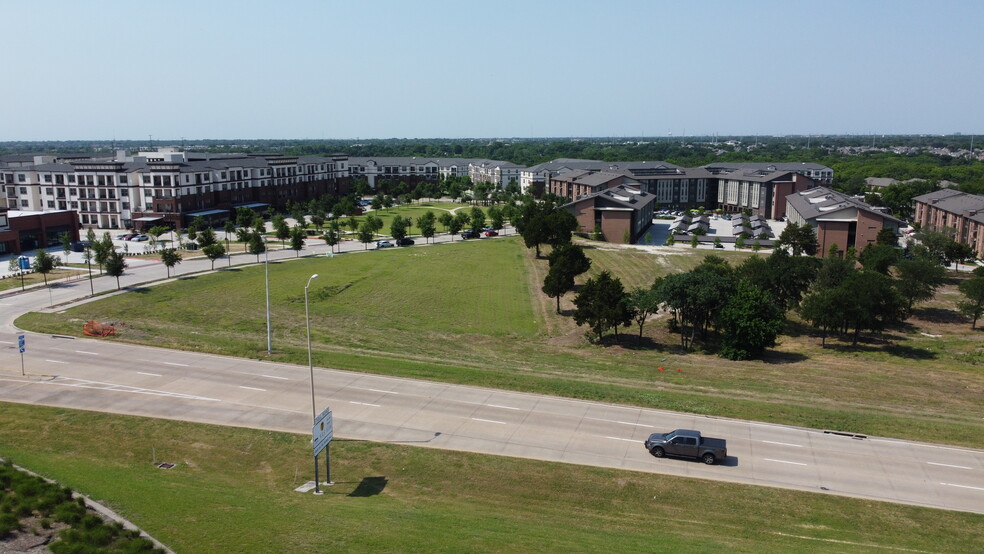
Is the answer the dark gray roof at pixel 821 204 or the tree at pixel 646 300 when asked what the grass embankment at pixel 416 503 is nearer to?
the tree at pixel 646 300

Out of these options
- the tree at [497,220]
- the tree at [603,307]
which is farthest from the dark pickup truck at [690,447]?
the tree at [497,220]

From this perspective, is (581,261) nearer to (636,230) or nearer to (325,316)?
(325,316)

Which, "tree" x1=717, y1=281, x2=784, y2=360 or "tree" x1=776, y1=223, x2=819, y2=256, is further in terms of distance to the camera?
"tree" x1=776, y1=223, x2=819, y2=256

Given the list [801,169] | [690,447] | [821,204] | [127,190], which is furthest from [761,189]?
[690,447]

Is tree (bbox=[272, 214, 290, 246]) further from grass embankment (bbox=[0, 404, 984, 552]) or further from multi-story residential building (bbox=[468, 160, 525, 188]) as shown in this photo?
multi-story residential building (bbox=[468, 160, 525, 188])

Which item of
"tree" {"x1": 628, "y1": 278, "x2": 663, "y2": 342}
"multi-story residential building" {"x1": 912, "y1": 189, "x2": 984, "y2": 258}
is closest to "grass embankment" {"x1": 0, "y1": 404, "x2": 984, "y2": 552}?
"tree" {"x1": 628, "y1": 278, "x2": 663, "y2": 342}

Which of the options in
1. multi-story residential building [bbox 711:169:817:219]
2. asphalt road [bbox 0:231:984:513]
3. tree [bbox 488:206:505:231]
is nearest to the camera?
asphalt road [bbox 0:231:984:513]

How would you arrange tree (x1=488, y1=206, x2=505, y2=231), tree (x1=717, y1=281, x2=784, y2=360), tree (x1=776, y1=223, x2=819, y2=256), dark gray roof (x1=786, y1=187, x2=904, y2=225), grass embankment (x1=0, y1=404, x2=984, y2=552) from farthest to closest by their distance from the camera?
tree (x1=488, y1=206, x2=505, y2=231) → dark gray roof (x1=786, y1=187, x2=904, y2=225) → tree (x1=776, y1=223, x2=819, y2=256) → tree (x1=717, y1=281, x2=784, y2=360) → grass embankment (x1=0, y1=404, x2=984, y2=552)
